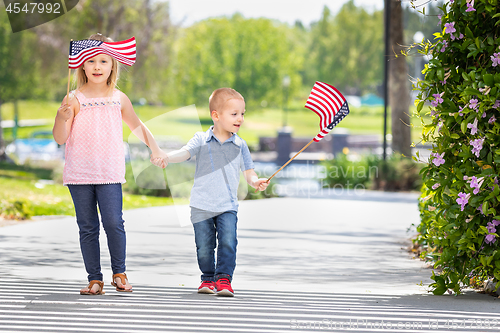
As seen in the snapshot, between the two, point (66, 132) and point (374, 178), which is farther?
point (374, 178)

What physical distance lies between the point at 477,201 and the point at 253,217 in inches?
266

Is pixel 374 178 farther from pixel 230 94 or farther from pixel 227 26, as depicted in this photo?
pixel 227 26

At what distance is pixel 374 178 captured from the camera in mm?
17547

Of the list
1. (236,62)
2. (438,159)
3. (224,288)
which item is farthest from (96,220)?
(236,62)

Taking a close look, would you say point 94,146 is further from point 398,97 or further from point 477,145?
point 398,97

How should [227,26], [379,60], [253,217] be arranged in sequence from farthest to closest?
[379,60] → [227,26] → [253,217]

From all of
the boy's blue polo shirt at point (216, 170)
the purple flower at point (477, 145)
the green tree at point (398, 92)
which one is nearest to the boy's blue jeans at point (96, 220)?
the boy's blue polo shirt at point (216, 170)

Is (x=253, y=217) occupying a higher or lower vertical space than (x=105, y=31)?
lower

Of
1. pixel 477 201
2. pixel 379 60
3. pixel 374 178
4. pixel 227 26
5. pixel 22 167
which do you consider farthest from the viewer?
pixel 379 60

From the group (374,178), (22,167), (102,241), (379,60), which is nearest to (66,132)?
(102,241)

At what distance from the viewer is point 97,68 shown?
4777 mm

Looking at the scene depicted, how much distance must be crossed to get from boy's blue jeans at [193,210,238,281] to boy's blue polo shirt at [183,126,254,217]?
4.4 inches

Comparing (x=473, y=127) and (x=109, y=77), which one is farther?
(x=109, y=77)

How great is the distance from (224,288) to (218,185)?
0.75 m
